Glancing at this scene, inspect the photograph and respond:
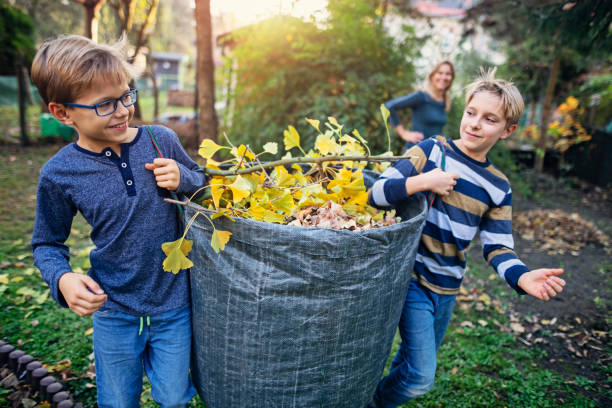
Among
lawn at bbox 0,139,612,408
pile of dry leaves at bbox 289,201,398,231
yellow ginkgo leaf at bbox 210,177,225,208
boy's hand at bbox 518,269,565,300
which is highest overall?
yellow ginkgo leaf at bbox 210,177,225,208

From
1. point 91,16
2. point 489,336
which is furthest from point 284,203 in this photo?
point 91,16

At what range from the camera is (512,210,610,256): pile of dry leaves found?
4.24m

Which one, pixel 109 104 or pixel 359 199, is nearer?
pixel 109 104

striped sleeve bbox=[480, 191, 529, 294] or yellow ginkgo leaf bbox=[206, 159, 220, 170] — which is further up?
yellow ginkgo leaf bbox=[206, 159, 220, 170]

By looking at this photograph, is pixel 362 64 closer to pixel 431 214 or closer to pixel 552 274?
pixel 431 214

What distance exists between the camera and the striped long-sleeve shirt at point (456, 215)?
5.01 feet

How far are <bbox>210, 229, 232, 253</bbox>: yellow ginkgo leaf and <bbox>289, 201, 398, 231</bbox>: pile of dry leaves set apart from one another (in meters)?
0.27

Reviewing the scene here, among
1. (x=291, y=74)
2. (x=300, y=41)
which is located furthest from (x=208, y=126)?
(x=300, y=41)

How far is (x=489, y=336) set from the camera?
8.70 feet

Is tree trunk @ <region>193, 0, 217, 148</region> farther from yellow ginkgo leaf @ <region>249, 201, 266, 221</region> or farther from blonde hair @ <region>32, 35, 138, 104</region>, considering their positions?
yellow ginkgo leaf @ <region>249, 201, 266, 221</region>

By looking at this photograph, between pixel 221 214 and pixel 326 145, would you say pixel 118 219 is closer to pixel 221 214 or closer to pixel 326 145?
pixel 221 214

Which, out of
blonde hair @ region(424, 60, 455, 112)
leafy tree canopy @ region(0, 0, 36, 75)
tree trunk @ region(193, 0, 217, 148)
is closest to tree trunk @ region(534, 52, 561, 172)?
blonde hair @ region(424, 60, 455, 112)

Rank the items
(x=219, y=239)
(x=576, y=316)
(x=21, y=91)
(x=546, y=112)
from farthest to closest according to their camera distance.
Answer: (x=546, y=112) < (x=21, y=91) < (x=576, y=316) < (x=219, y=239)

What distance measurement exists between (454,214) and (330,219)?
54 centimetres
